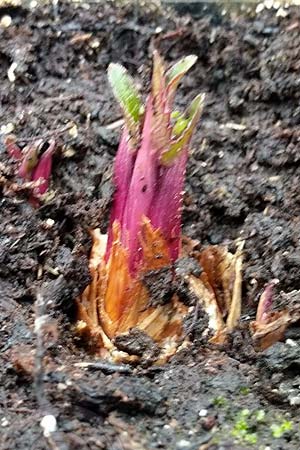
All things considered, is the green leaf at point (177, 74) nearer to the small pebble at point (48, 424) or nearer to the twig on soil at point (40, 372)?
the twig on soil at point (40, 372)

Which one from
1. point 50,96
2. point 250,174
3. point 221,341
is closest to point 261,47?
point 250,174

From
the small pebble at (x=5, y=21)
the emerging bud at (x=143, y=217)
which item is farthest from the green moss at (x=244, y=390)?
the small pebble at (x=5, y=21)

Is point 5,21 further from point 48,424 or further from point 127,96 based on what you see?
point 48,424

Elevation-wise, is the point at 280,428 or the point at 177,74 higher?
the point at 177,74

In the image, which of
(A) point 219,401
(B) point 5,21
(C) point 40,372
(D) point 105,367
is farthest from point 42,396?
(B) point 5,21

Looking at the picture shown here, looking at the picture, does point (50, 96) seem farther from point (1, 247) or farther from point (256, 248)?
point (256, 248)

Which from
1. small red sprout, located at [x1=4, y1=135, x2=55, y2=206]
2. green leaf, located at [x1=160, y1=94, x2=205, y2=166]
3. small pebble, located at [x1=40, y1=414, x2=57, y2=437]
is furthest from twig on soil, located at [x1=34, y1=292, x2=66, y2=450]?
small red sprout, located at [x1=4, y1=135, x2=55, y2=206]
